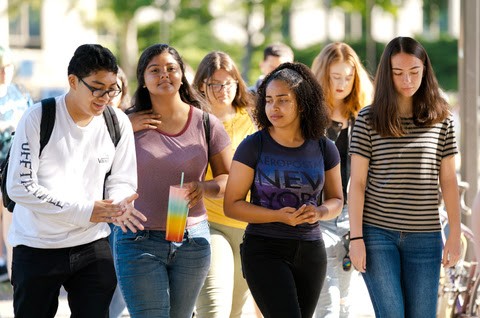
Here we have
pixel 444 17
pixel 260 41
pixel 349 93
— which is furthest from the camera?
pixel 444 17

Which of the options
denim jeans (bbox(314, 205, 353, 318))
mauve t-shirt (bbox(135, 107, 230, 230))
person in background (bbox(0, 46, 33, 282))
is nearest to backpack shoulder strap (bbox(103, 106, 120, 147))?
mauve t-shirt (bbox(135, 107, 230, 230))

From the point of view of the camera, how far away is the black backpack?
15.9 feet

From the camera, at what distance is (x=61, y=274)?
4973mm

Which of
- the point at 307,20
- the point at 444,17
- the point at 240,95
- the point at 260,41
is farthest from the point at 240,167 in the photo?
the point at 444,17

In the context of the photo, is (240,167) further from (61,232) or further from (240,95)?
(240,95)

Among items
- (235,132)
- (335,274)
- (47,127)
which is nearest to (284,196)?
(47,127)

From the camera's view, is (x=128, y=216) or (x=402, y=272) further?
(x=402, y=272)

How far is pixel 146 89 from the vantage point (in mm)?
5820

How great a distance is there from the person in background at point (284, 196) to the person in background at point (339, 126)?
1.19m

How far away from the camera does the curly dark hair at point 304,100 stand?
5.66 meters

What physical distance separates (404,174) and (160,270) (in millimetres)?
1380

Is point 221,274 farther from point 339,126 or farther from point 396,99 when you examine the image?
point 396,99

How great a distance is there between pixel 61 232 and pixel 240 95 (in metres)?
2.65

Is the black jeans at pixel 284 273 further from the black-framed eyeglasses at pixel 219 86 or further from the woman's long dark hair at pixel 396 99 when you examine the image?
the black-framed eyeglasses at pixel 219 86
